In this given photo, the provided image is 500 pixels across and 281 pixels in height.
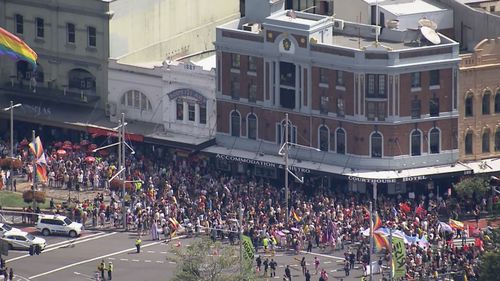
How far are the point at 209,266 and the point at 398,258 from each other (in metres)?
13.8

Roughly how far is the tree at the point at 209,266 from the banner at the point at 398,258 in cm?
1061

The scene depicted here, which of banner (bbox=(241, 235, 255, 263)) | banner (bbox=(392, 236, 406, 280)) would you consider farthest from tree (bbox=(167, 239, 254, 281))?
banner (bbox=(392, 236, 406, 280))

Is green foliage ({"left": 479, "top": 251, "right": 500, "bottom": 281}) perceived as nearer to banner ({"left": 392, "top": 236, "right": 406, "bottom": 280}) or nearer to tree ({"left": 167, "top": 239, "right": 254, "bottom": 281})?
banner ({"left": 392, "top": 236, "right": 406, "bottom": 280})

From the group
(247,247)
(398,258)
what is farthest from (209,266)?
(398,258)

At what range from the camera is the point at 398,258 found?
190 m

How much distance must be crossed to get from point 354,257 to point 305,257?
4.09m

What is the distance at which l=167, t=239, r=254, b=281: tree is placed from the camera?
184250mm

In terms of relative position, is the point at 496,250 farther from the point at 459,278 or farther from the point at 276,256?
the point at 276,256

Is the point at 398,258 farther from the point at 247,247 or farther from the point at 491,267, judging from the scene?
the point at 247,247

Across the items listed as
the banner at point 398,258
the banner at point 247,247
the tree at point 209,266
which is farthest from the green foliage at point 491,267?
the banner at point 247,247

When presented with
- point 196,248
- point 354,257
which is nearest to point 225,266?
point 196,248

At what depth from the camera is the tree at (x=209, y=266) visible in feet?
604

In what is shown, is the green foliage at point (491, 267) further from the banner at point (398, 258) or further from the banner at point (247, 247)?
the banner at point (247, 247)

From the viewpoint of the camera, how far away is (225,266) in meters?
185
